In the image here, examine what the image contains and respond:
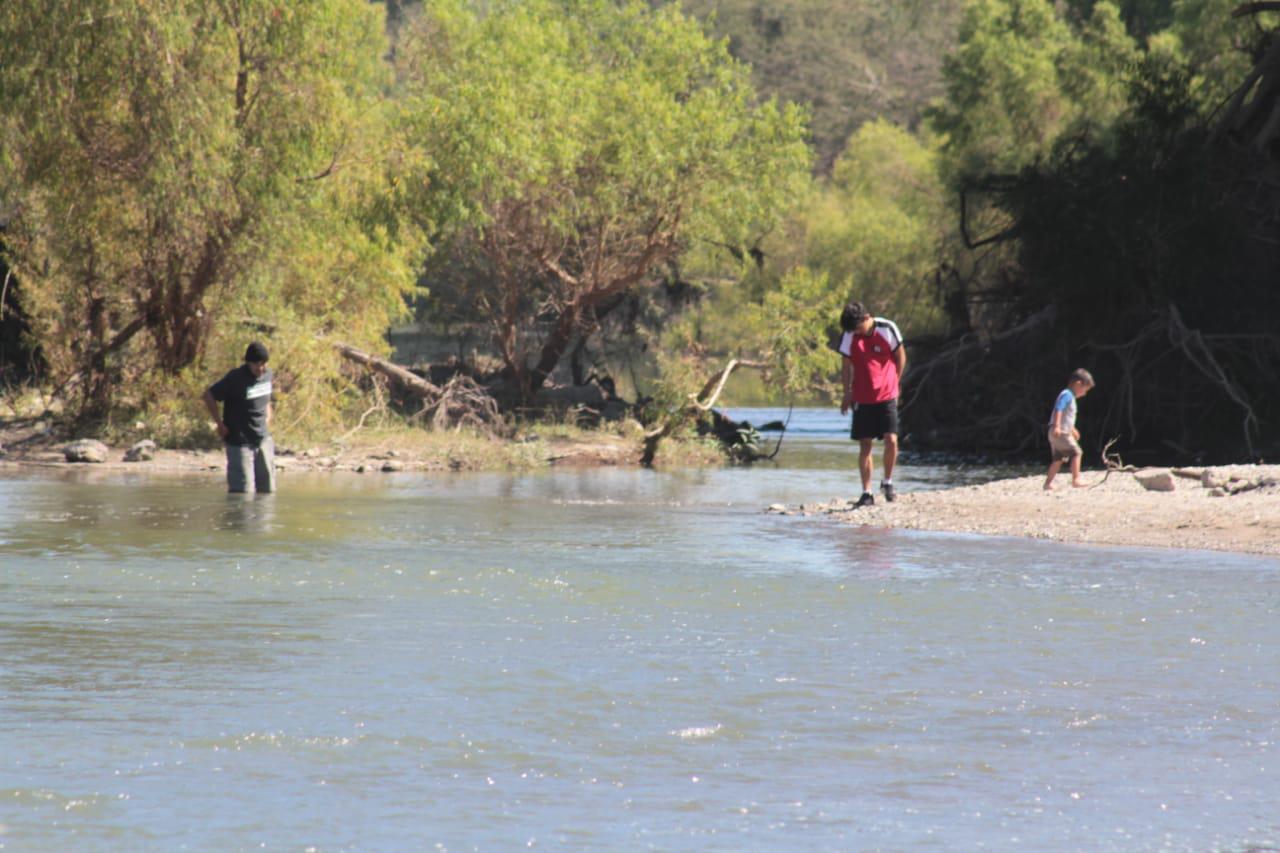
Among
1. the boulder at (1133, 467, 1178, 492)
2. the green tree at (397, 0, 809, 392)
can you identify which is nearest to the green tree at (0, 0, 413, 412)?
the green tree at (397, 0, 809, 392)

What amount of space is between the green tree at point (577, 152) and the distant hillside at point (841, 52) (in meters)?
46.1

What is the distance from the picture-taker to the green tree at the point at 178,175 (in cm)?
2534

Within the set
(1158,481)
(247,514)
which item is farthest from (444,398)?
(1158,481)

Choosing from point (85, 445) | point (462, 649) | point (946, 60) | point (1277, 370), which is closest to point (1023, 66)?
point (946, 60)

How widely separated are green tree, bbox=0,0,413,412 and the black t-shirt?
25.6 ft

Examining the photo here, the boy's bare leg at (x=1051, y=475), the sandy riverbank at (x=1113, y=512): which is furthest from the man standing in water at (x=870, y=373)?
the boy's bare leg at (x=1051, y=475)

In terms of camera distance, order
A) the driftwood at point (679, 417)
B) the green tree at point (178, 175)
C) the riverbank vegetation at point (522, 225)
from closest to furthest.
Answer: the green tree at point (178, 175) < the riverbank vegetation at point (522, 225) < the driftwood at point (679, 417)

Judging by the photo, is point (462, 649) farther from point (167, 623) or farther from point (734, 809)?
point (734, 809)

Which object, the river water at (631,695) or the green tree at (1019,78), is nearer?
the river water at (631,695)

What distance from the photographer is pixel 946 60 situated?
54.8 m

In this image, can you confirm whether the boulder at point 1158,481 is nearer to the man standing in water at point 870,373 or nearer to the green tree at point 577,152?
the man standing in water at point 870,373

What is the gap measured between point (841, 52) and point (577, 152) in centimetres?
6513

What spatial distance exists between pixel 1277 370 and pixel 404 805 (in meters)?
24.9

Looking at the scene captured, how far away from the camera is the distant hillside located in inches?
3492
